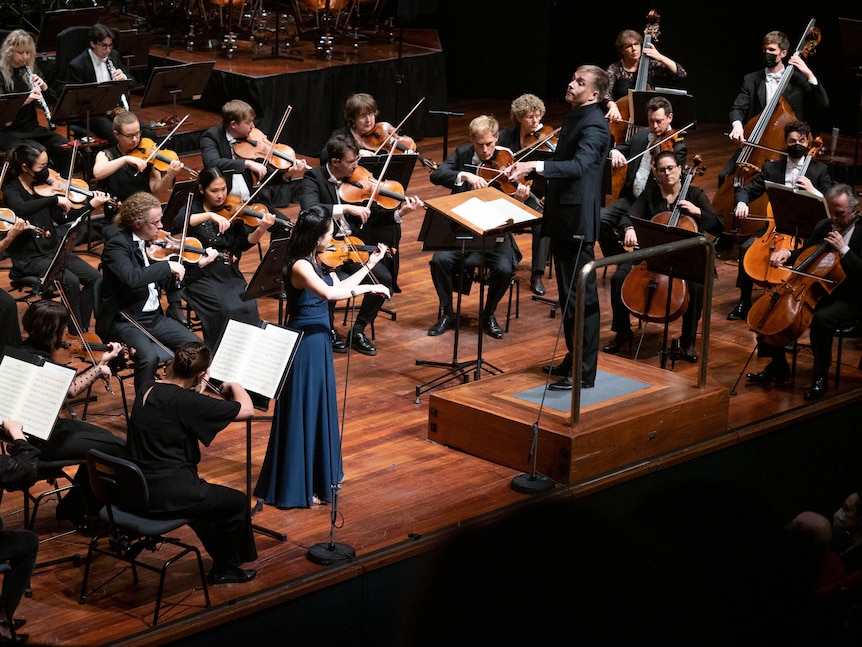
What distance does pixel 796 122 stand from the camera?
7.31 meters

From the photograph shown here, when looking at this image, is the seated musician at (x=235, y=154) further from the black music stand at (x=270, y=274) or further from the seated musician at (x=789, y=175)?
the seated musician at (x=789, y=175)

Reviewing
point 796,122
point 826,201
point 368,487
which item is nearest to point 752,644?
point 368,487

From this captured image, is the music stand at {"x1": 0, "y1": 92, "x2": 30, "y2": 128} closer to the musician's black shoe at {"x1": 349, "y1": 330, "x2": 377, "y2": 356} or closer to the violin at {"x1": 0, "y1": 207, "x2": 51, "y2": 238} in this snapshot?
the violin at {"x1": 0, "y1": 207, "x2": 51, "y2": 238}

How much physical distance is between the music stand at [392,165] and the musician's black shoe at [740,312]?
7.36 ft

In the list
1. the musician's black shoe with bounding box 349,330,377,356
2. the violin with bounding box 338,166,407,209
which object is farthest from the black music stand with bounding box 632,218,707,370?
the musician's black shoe with bounding box 349,330,377,356

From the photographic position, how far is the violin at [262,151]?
7.13 meters

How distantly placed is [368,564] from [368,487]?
2.64 ft

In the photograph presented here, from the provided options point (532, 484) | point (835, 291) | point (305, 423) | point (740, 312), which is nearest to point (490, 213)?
point (532, 484)

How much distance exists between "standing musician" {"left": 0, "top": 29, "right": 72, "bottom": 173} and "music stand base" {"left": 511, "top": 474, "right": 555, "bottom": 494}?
4.29 metres

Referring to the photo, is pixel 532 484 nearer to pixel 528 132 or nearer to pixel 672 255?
pixel 672 255

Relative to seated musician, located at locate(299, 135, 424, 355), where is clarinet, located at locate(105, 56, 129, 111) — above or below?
above

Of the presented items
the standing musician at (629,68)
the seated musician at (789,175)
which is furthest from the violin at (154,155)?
the seated musician at (789,175)

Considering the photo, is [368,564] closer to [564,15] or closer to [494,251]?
[494,251]

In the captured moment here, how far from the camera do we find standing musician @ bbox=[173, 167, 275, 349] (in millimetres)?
5977
